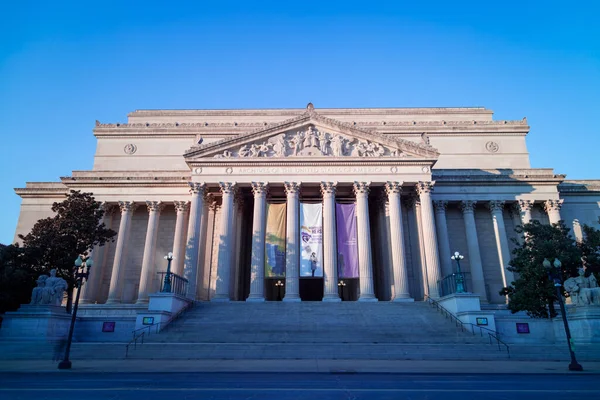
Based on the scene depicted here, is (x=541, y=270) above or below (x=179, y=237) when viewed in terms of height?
below

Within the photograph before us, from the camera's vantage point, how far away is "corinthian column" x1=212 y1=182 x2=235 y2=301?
29.4 meters

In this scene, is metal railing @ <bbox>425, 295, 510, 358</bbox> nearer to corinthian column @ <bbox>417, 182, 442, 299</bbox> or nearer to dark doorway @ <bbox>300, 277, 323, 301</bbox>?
corinthian column @ <bbox>417, 182, 442, 299</bbox>

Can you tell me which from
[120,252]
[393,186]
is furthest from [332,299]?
[120,252]

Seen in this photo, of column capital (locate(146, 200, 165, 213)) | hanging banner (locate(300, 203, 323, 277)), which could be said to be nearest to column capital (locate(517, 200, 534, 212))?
hanging banner (locate(300, 203, 323, 277))

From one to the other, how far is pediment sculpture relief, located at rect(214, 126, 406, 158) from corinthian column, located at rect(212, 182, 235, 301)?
10.3ft

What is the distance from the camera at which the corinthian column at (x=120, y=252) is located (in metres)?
33.7

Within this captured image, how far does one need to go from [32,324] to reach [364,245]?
2139 centimetres

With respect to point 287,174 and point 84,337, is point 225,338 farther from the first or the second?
point 287,174

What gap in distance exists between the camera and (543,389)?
370 inches

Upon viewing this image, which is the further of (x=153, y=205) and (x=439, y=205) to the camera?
(x=153, y=205)

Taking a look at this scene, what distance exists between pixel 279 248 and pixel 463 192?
1822cm

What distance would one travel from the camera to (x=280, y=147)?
33.2m

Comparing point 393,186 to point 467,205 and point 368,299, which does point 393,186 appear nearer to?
point 467,205

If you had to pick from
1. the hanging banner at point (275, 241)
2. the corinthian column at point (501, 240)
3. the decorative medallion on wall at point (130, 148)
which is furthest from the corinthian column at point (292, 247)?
the decorative medallion on wall at point (130, 148)
